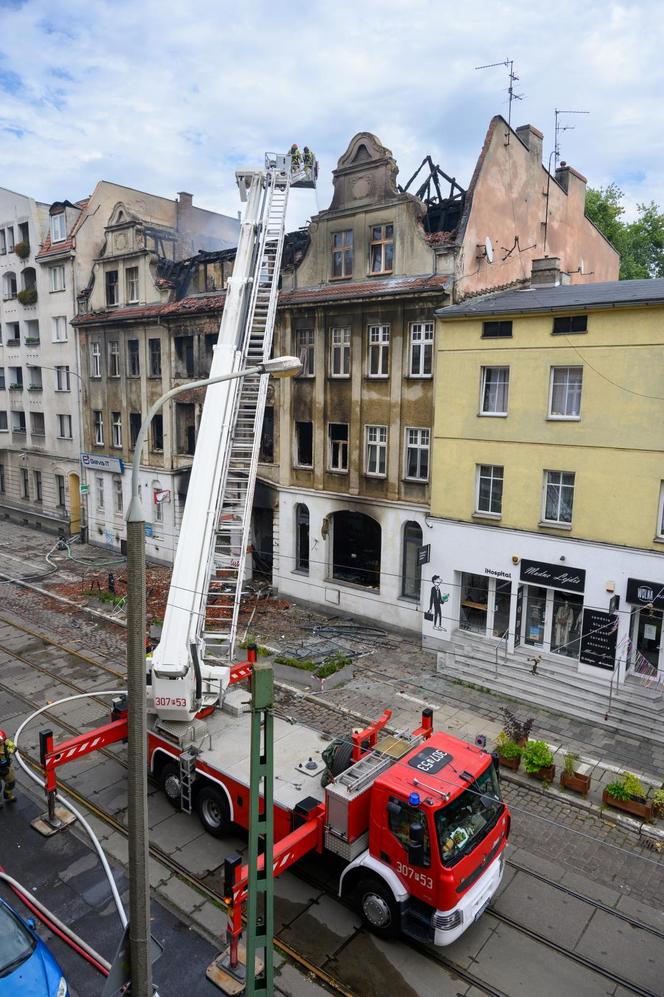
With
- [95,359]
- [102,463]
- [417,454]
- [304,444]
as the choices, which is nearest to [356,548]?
[304,444]

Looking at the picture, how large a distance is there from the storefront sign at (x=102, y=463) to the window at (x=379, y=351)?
16.6m

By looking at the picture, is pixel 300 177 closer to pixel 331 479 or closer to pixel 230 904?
pixel 331 479

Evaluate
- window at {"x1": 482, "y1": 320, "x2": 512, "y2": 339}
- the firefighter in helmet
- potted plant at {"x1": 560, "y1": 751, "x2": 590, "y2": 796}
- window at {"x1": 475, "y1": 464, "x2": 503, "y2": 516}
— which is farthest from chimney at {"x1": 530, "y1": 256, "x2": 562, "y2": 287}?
the firefighter in helmet

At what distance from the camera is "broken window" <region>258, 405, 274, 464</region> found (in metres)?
28.0

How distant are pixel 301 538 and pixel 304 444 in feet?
12.5

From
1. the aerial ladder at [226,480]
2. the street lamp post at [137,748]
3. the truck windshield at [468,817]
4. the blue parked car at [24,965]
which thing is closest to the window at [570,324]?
the aerial ladder at [226,480]

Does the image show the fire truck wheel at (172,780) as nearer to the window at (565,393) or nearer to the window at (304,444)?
the window at (565,393)

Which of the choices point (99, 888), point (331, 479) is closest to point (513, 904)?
point (99, 888)

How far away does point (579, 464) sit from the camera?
63.1ft

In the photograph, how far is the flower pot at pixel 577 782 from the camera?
1485 cm

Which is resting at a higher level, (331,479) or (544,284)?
(544,284)

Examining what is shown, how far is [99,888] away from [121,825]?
169cm

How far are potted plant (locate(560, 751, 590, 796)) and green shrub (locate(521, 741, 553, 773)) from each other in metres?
0.36

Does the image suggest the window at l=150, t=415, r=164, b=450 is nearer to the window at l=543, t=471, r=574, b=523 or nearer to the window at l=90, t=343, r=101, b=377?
the window at l=90, t=343, r=101, b=377
